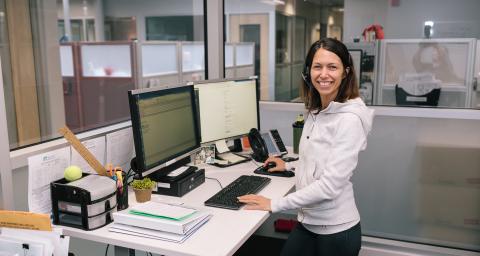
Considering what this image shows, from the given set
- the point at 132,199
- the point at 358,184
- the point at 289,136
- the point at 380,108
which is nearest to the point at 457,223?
the point at 358,184

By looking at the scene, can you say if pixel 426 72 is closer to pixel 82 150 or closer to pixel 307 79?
pixel 307 79

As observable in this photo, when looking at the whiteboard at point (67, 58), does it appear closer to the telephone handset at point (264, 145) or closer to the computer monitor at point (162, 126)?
the telephone handset at point (264, 145)

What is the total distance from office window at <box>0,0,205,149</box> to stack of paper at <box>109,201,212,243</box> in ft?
1.82

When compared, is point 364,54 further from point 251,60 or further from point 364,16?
point 251,60

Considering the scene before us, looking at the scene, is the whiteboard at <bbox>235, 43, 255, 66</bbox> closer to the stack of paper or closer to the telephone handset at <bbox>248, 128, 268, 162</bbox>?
the telephone handset at <bbox>248, 128, 268, 162</bbox>

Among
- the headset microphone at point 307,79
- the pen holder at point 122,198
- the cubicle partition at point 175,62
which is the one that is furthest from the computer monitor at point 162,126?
the cubicle partition at point 175,62

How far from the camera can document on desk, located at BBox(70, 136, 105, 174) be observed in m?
1.73

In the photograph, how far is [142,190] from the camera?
1749 millimetres

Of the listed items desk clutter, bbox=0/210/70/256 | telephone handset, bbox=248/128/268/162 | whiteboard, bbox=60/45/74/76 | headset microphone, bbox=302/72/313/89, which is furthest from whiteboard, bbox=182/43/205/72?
desk clutter, bbox=0/210/70/256

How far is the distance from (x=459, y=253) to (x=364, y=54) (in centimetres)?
138

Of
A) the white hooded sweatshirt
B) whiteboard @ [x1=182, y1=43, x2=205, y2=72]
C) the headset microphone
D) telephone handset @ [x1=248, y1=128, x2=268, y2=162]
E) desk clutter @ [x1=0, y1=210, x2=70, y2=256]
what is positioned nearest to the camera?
desk clutter @ [x1=0, y1=210, x2=70, y2=256]

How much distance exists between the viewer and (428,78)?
2.74 metres

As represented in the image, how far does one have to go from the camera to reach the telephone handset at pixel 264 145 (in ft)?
8.04

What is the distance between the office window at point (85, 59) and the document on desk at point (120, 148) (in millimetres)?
158
